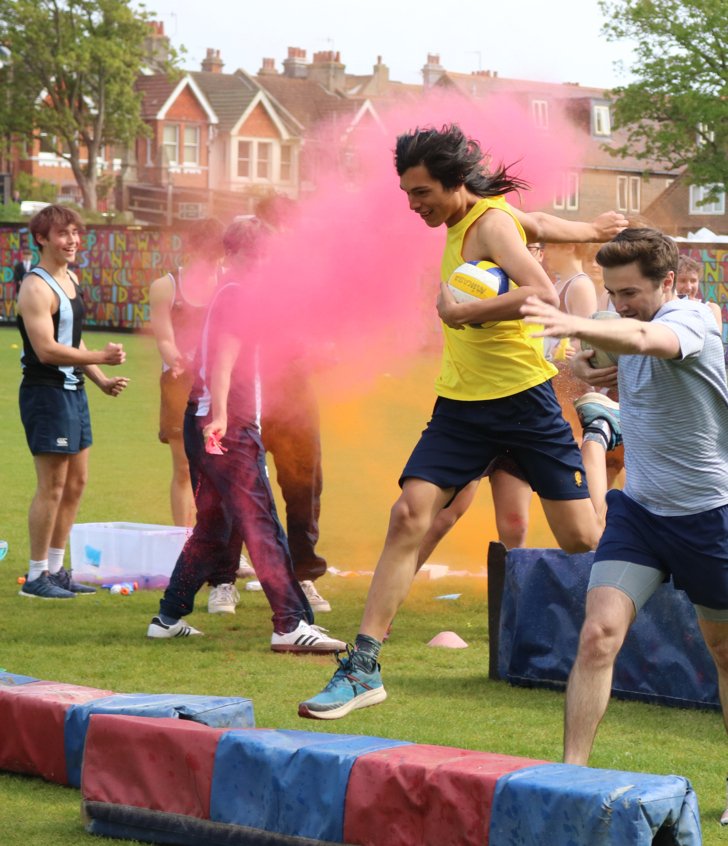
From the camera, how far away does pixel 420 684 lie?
660 cm

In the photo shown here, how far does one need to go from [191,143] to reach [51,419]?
60828 millimetres

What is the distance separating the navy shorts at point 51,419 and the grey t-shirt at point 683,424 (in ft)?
15.0

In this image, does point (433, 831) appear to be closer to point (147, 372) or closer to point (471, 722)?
point (471, 722)

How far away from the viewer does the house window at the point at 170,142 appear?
66812 mm

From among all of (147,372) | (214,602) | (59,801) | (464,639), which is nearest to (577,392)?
(464,639)

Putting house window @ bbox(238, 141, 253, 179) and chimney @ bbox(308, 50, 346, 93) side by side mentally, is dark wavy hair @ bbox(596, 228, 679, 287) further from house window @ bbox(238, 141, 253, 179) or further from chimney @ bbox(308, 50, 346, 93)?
house window @ bbox(238, 141, 253, 179)

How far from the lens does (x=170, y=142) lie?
2643 inches

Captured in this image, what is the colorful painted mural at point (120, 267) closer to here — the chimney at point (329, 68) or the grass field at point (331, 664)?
the chimney at point (329, 68)

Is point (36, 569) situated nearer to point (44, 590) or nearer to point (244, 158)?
point (44, 590)

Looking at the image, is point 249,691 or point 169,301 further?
point 169,301

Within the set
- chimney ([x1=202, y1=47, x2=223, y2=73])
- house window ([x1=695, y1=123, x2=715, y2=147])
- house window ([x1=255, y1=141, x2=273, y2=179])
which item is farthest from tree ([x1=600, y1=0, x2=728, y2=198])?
chimney ([x1=202, y1=47, x2=223, y2=73])

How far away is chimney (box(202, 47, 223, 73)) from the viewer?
7406cm

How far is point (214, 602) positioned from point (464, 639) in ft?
5.10

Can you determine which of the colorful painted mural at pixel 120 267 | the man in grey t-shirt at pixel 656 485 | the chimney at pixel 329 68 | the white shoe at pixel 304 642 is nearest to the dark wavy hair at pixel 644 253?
the man in grey t-shirt at pixel 656 485
